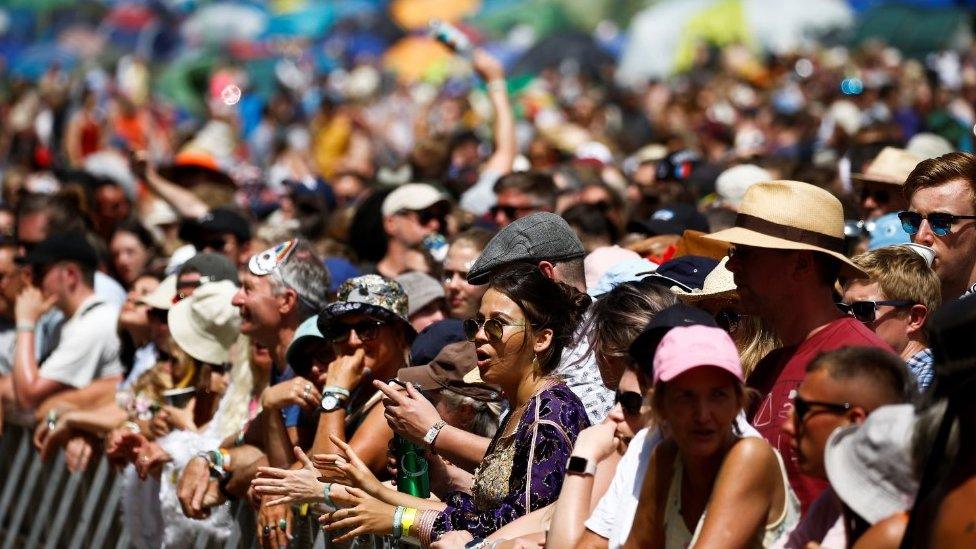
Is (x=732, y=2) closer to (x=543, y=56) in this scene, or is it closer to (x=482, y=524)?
(x=543, y=56)

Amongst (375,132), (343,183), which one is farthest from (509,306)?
(375,132)

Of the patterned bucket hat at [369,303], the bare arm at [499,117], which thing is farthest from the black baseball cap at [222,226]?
the patterned bucket hat at [369,303]

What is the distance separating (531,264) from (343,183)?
6.78 metres

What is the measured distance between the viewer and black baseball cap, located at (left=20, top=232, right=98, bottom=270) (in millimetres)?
9500

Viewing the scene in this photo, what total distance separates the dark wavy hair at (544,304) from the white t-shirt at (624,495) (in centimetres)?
94

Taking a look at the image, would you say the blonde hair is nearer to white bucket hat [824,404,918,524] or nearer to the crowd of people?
the crowd of people

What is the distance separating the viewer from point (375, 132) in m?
19.2

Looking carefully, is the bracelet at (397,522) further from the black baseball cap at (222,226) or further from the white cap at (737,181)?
the black baseball cap at (222,226)

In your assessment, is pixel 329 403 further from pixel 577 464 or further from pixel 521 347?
pixel 577 464

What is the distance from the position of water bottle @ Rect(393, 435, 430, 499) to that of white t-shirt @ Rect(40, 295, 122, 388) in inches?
165

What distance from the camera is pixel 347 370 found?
19.4ft

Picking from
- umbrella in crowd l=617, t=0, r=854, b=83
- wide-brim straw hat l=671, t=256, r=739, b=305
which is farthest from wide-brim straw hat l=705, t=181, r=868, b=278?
umbrella in crowd l=617, t=0, r=854, b=83

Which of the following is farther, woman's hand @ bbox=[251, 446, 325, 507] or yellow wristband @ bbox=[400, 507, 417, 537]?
woman's hand @ bbox=[251, 446, 325, 507]

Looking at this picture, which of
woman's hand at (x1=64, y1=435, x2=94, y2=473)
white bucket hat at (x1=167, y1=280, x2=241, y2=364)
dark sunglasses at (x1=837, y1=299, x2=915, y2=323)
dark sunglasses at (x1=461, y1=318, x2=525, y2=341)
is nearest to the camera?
dark sunglasses at (x1=461, y1=318, x2=525, y2=341)
